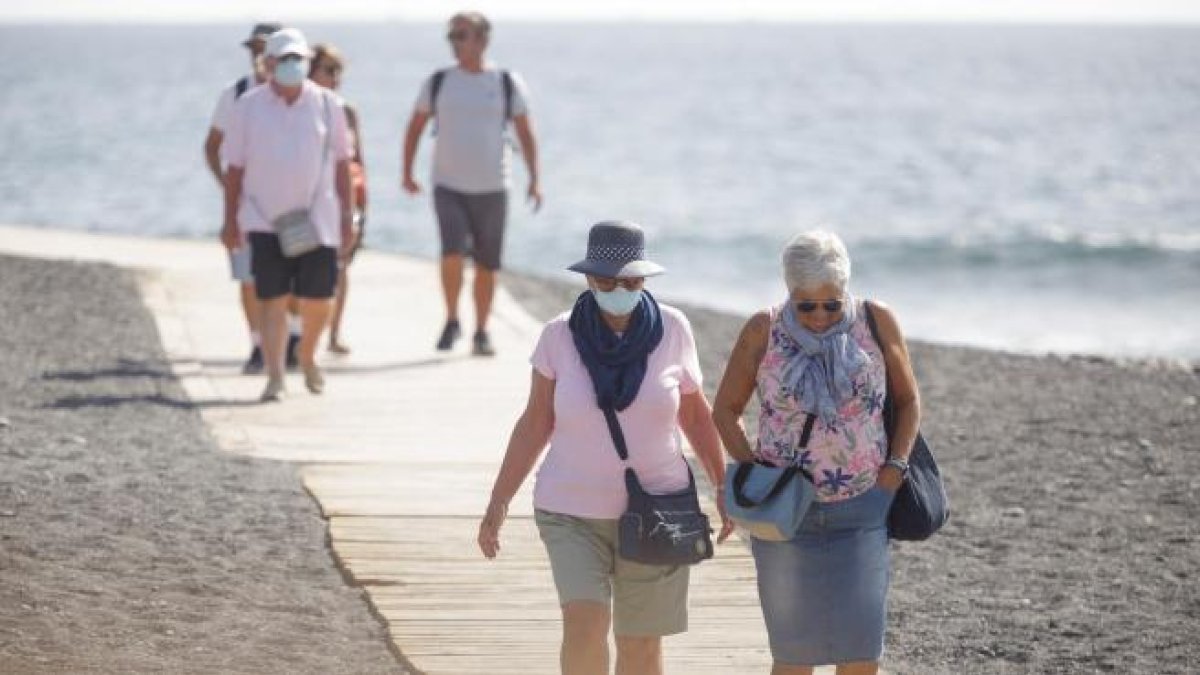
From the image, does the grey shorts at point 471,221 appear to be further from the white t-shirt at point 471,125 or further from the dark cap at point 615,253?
the dark cap at point 615,253

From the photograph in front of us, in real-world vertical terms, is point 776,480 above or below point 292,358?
above

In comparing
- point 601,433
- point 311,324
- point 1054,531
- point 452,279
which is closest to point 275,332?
point 311,324

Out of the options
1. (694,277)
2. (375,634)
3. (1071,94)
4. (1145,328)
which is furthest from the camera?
(1071,94)

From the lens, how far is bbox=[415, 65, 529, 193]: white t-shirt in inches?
582

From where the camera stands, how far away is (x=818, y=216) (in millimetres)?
57781

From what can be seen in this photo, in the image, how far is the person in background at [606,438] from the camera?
6.99 metres

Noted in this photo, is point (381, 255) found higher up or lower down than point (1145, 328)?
higher up

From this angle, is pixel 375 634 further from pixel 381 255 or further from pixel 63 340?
pixel 381 255

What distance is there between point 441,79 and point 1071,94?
11499cm

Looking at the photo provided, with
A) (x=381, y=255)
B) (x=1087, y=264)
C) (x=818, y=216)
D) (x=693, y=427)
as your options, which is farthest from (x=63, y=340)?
(x=818, y=216)

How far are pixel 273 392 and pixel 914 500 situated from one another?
650 centimetres

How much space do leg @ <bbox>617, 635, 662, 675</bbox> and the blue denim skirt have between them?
0.34 meters

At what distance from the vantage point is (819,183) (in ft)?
222

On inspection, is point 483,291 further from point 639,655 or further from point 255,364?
point 639,655
